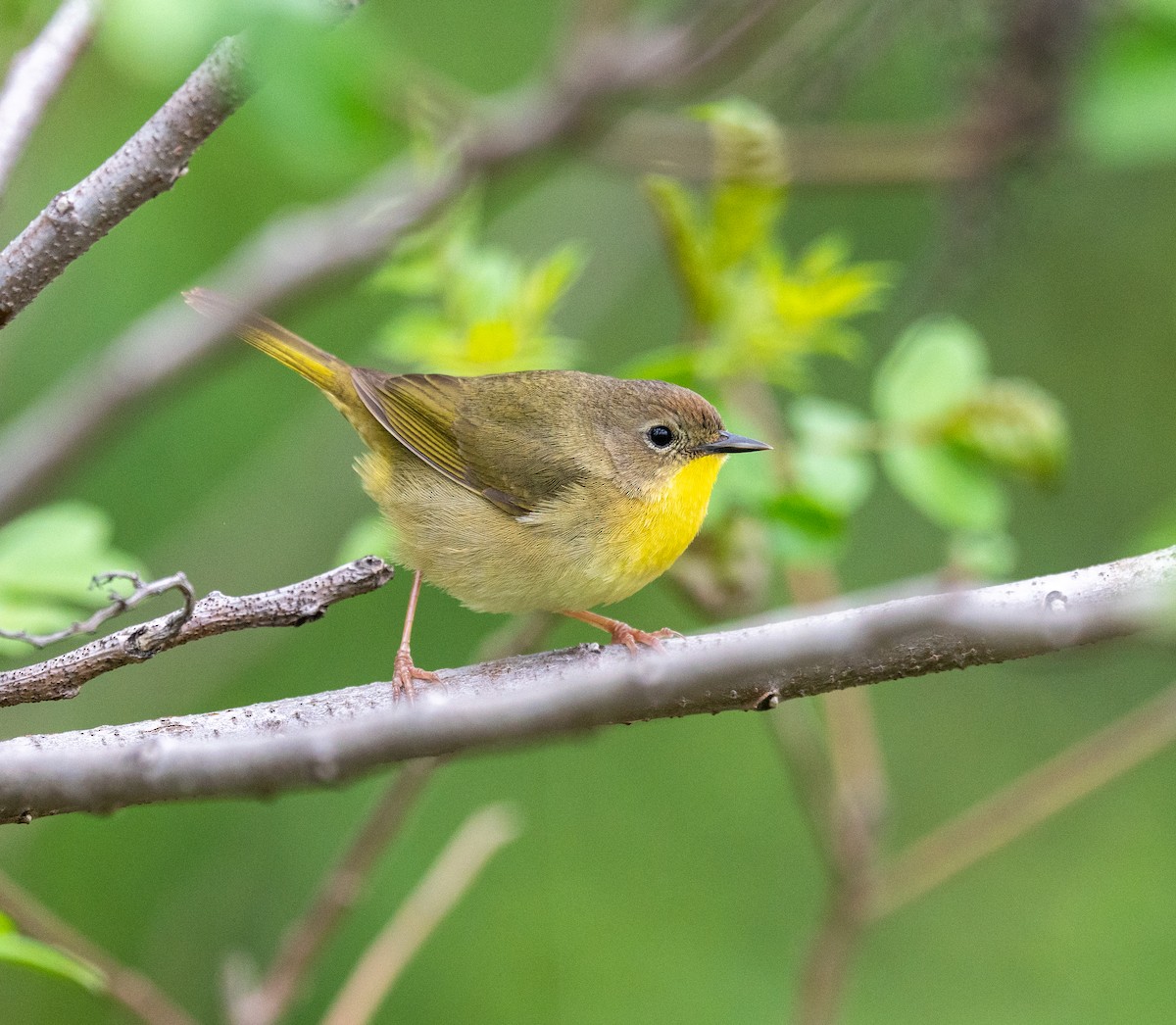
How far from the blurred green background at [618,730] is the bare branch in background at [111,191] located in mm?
2460

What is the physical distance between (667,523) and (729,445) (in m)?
0.35

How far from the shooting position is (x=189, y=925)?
489 cm

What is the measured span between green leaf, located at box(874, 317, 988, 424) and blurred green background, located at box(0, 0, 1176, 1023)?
0.89 m

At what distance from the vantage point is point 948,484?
126 inches

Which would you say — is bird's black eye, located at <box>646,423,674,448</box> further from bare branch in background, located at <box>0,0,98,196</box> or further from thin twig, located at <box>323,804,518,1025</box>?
bare branch in background, located at <box>0,0,98,196</box>

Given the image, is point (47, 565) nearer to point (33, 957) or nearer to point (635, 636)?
point (33, 957)

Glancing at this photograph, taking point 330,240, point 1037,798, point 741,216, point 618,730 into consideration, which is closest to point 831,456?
point 741,216

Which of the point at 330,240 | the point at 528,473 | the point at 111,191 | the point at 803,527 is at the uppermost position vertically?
the point at 111,191

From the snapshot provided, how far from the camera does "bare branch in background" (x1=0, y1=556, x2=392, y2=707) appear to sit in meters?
1.88

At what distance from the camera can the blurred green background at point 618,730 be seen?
4.95m

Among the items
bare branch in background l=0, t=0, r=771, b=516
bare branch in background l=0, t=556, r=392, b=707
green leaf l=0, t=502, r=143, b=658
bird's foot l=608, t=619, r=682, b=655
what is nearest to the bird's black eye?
bird's foot l=608, t=619, r=682, b=655

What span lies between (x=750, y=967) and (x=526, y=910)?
1116 mm

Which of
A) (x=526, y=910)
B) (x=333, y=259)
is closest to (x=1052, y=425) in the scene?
(x=333, y=259)

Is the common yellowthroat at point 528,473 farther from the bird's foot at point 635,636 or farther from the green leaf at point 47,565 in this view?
the green leaf at point 47,565
